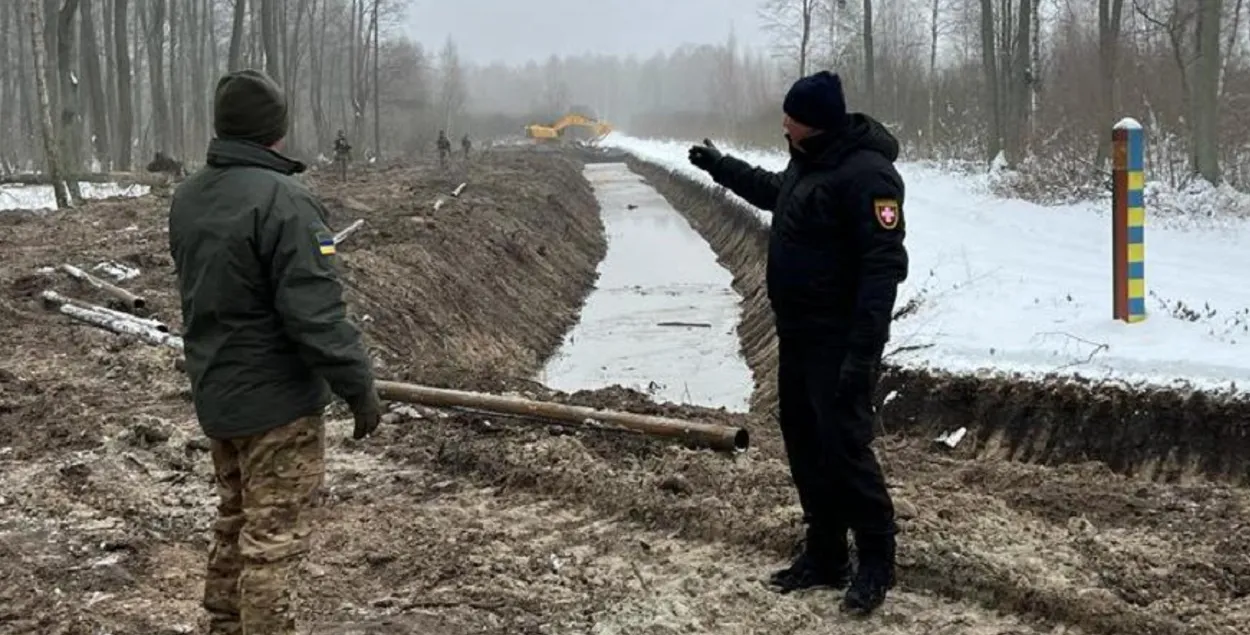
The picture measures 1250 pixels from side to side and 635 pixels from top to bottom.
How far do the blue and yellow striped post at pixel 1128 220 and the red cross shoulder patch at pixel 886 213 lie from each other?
14.5ft

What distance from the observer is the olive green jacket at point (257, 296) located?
133 inches

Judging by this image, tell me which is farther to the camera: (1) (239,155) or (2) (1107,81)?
(2) (1107,81)

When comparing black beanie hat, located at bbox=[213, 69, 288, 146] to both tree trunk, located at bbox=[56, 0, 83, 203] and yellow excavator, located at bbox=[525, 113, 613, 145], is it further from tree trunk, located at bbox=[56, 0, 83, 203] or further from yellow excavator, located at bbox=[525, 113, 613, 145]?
yellow excavator, located at bbox=[525, 113, 613, 145]

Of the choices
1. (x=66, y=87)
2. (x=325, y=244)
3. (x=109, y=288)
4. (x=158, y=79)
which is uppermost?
(x=158, y=79)

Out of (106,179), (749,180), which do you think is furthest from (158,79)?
(749,180)

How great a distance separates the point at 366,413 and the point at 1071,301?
6924 mm

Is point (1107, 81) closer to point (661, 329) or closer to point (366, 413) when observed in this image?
point (661, 329)

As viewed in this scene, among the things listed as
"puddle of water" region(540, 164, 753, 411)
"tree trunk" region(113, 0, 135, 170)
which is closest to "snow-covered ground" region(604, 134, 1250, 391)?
"puddle of water" region(540, 164, 753, 411)

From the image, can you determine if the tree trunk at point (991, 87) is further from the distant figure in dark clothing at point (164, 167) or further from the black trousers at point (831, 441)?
the black trousers at point (831, 441)

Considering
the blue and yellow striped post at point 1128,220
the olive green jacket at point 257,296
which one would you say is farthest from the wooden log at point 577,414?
the blue and yellow striped post at point 1128,220

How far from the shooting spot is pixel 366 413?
3.59m

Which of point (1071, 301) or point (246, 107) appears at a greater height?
point (246, 107)

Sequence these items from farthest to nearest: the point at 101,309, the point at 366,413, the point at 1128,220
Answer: the point at 101,309 → the point at 1128,220 → the point at 366,413

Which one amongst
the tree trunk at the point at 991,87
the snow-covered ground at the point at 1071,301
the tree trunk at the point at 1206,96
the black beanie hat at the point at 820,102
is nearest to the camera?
the black beanie hat at the point at 820,102
